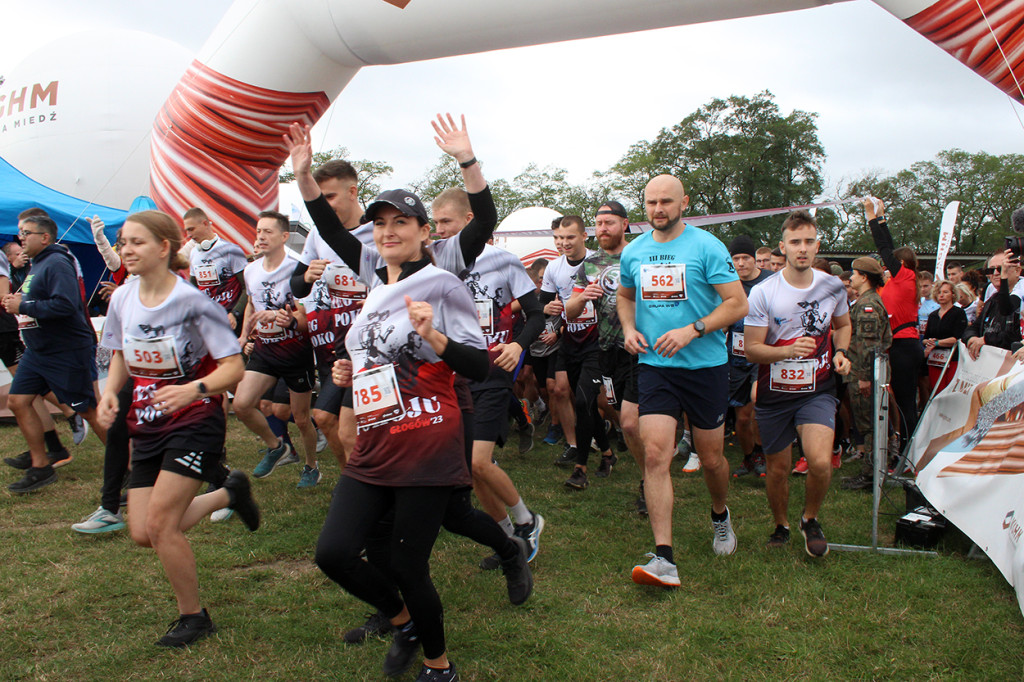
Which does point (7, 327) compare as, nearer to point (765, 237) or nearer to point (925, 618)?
point (925, 618)

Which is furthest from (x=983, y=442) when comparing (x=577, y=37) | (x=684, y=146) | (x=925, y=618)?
(x=684, y=146)

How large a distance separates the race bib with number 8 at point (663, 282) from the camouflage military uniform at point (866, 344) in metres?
2.78

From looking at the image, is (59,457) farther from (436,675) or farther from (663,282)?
(663,282)

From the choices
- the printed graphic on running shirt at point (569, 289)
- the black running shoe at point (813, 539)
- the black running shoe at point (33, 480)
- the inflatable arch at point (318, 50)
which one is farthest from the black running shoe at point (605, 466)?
the black running shoe at point (33, 480)

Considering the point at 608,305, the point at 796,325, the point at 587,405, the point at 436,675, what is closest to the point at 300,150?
the point at 436,675

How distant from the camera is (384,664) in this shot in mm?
2994

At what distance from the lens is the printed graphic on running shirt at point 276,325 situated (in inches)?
227

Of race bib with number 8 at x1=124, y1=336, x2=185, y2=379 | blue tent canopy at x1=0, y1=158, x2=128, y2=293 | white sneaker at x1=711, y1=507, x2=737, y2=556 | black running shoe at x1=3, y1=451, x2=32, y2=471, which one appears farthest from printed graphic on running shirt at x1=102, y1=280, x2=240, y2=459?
blue tent canopy at x1=0, y1=158, x2=128, y2=293

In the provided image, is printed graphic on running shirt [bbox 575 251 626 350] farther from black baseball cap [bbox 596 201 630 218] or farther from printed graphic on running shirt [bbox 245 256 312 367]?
printed graphic on running shirt [bbox 245 256 312 367]

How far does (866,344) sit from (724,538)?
2897 millimetres

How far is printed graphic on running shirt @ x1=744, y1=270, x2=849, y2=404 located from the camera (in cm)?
439

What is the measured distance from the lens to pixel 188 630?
327 cm

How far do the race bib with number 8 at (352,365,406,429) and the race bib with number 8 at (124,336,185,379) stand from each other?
1125 mm

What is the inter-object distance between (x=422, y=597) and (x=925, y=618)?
241 centimetres
